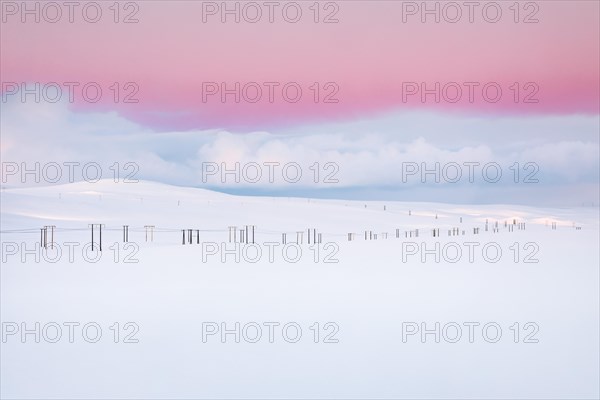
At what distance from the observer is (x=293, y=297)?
4234 millimetres

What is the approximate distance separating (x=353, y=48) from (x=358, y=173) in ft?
1.96

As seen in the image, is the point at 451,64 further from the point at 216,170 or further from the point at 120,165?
the point at 120,165

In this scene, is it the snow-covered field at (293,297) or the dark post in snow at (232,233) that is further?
the dark post in snow at (232,233)

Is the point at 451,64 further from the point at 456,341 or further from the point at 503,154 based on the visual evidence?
the point at 456,341

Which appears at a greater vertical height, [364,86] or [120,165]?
[364,86]

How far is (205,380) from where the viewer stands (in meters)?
3.88

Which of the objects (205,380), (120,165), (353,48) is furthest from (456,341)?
(120,165)

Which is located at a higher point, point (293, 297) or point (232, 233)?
point (232, 233)

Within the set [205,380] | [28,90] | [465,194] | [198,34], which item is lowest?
[205,380]

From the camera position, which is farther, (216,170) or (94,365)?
(216,170)

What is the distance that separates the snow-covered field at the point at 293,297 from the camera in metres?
3.97

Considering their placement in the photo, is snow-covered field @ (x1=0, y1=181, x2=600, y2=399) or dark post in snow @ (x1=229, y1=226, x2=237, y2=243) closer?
snow-covered field @ (x1=0, y1=181, x2=600, y2=399)

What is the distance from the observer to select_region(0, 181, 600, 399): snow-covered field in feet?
13.0

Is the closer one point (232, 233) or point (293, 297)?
point (293, 297)
